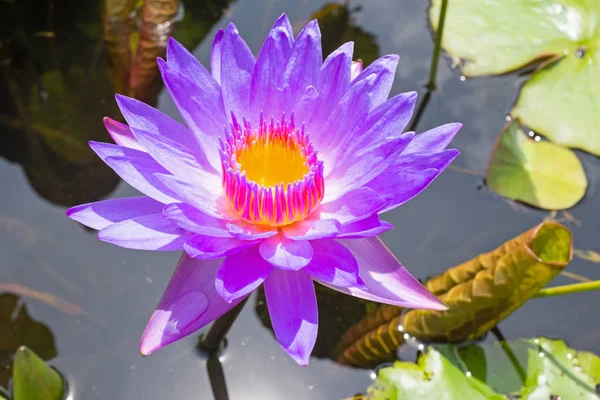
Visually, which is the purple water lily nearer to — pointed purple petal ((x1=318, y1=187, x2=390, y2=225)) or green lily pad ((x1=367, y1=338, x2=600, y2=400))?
pointed purple petal ((x1=318, y1=187, x2=390, y2=225))

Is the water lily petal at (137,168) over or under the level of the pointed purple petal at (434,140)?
under

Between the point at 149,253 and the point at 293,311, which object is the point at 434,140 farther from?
the point at 149,253

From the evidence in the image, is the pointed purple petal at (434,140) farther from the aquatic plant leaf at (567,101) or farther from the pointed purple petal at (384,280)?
the aquatic plant leaf at (567,101)

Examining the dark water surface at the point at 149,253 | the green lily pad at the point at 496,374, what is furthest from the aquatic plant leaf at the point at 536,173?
the green lily pad at the point at 496,374

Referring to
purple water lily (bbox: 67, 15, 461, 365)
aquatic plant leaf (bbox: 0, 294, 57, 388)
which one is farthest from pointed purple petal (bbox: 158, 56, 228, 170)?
aquatic plant leaf (bbox: 0, 294, 57, 388)

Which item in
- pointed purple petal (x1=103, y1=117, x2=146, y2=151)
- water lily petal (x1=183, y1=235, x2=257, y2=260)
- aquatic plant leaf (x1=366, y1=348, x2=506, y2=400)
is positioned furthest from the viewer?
aquatic plant leaf (x1=366, y1=348, x2=506, y2=400)

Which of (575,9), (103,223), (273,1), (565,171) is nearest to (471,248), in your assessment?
(565,171)

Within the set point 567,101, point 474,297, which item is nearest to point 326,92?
point 474,297
